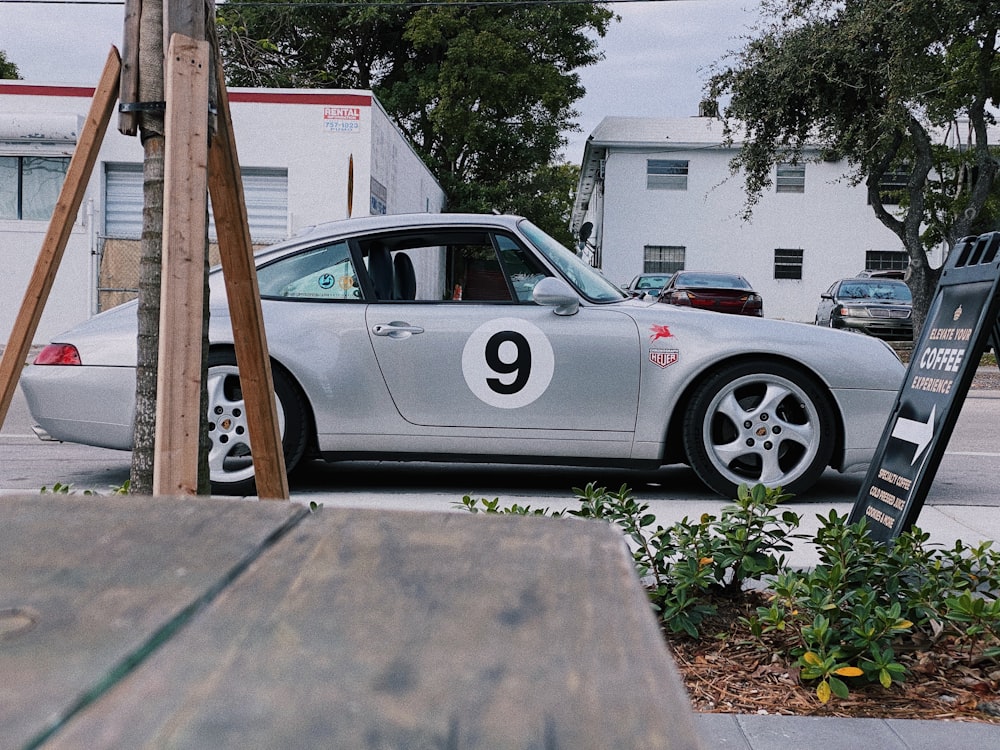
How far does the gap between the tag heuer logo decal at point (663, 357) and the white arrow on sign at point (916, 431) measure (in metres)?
1.65

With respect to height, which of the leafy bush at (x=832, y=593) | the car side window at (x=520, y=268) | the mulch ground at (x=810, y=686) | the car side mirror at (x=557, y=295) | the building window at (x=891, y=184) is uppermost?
the building window at (x=891, y=184)

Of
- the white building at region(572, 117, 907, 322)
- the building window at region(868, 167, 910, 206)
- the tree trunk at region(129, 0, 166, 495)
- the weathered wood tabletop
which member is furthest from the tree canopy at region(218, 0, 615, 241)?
the weathered wood tabletop

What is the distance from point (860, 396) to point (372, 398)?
2.46 m

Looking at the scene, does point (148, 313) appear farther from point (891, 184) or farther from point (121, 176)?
point (891, 184)

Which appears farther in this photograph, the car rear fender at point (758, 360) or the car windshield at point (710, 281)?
the car windshield at point (710, 281)

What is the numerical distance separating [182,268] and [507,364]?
109 inches

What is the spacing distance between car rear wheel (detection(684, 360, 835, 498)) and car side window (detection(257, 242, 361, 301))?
6.31 feet

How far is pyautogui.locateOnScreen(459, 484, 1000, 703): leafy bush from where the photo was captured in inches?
108

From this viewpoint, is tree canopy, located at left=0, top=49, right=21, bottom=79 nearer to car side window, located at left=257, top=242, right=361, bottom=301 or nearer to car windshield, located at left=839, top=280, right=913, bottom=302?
car windshield, located at left=839, top=280, right=913, bottom=302

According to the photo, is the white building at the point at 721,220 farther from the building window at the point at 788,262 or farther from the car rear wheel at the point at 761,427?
the car rear wheel at the point at 761,427

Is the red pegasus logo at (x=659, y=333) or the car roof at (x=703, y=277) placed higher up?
the car roof at (x=703, y=277)

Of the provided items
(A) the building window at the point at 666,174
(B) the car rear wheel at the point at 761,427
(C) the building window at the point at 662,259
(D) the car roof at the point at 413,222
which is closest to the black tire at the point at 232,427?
(D) the car roof at the point at 413,222

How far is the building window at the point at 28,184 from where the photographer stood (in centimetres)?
1973

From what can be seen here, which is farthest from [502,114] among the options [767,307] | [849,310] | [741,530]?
[741,530]
